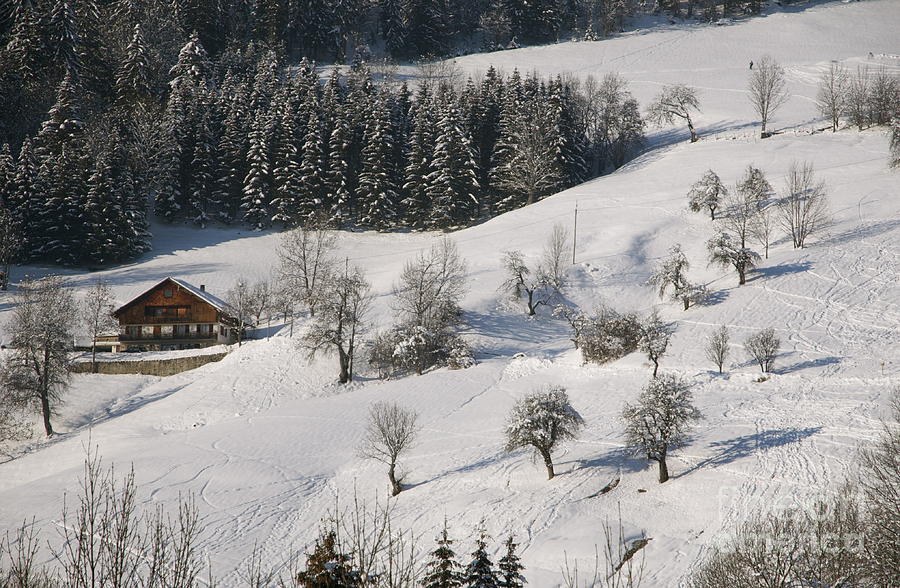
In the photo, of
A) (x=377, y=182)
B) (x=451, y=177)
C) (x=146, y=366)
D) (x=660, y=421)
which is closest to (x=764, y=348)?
(x=660, y=421)

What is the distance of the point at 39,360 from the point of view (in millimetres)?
38594

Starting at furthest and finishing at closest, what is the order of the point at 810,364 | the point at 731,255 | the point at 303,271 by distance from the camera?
the point at 303,271 < the point at 731,255 < the point at 810,364

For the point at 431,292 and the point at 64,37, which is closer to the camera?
the point at 431,292

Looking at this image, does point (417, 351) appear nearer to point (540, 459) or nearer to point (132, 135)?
point (540, 459)

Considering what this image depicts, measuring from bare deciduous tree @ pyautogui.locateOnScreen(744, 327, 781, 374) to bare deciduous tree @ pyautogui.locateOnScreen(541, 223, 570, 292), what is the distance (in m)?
19.6

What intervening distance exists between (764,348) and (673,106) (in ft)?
181

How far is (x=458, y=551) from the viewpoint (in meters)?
21.0

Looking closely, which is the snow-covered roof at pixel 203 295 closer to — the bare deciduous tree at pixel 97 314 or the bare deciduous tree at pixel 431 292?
the bare deciduous tree at pixel 97 314

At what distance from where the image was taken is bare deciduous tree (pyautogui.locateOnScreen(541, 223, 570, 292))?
51.3 m

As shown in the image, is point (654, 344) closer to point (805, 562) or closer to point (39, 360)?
point (805, 562)

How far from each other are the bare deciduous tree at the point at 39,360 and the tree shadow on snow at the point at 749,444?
35.5 m

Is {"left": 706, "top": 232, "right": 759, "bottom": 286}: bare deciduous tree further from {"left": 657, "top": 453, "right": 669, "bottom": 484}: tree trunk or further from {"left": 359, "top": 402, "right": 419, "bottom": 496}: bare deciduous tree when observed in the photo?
{"left": 359, "top": 402, "right": 419, "bottom": 496}: bare deciduous tree

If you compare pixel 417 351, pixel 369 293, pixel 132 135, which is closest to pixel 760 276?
pixel 417 351

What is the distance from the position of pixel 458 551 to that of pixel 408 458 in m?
9.22
